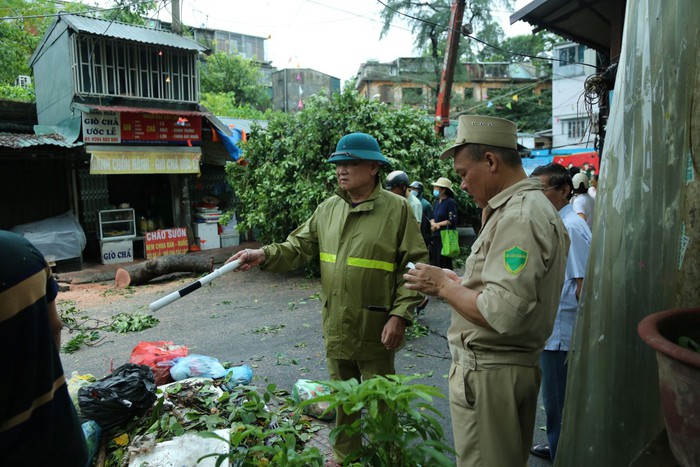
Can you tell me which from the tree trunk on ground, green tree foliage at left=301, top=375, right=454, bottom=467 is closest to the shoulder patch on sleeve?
green tree foliage at left=301, top=375, right=454, bottom=467

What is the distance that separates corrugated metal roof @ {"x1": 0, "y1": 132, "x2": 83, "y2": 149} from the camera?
10.4m

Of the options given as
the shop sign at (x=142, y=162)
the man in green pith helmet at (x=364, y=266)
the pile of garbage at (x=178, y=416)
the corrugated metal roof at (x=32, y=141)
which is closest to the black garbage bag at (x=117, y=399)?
the pile of garbage at (x=178, y=416)

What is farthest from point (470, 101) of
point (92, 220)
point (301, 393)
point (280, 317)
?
point (301, 393)

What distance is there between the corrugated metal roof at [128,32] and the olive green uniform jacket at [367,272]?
411 inches

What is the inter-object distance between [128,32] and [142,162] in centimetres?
313

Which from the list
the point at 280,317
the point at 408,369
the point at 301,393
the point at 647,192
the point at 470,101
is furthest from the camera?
the point at 470,101

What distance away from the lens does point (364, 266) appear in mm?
3164

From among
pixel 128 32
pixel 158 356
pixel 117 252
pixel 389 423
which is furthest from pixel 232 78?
pixel 389 423

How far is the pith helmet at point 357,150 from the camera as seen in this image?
10.3ft

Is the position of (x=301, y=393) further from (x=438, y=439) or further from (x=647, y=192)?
(x=647, y=192)

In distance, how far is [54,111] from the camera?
1262 cm

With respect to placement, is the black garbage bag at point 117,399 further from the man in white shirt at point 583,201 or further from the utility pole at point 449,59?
the utility pole at point 449,59

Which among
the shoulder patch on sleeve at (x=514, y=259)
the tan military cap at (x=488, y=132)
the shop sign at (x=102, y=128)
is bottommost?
the shoulder patch on sleeve at (x=514, y=259)

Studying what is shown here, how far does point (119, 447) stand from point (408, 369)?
9.90 ft
